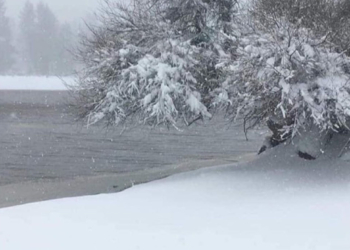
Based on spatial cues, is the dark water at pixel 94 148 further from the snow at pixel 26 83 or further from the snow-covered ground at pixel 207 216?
the snow at pixel 26 83

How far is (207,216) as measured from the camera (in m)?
11.3

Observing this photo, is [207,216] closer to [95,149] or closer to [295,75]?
[295,75]

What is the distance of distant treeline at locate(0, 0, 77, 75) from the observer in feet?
351

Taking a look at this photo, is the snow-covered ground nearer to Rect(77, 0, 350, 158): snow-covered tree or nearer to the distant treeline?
Rect(77, 0, 350, 158): snow-covered tree

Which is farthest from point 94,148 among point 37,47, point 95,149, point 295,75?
point 37,47

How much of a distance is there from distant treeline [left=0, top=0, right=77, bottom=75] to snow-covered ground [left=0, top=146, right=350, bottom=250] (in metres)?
93.4

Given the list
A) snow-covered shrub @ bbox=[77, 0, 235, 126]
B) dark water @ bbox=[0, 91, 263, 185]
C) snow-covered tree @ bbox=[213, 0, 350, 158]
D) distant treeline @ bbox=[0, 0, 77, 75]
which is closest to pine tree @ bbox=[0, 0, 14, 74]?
distant treeline @ bbox=[0, 0, 77, 75]

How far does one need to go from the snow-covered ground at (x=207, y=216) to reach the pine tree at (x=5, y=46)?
93.6 m

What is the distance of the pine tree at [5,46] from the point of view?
10412 centimetres

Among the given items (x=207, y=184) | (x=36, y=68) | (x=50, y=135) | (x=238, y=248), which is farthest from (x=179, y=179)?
(x=36, y=68)

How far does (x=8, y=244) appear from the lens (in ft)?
32.0

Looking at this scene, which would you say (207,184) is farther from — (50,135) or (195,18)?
(50,135)

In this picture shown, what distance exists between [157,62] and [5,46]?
9500cm

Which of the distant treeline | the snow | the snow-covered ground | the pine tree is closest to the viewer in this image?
the snow-covered ground
